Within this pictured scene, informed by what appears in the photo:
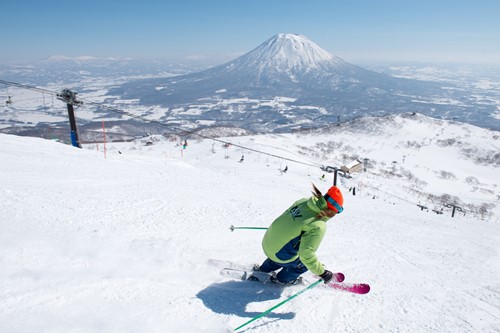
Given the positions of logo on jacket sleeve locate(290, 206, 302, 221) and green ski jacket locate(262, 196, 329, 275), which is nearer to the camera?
green ski jacket locate(262, 196, 329, 275)

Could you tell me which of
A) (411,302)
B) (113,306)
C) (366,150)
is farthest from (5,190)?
(366,150)

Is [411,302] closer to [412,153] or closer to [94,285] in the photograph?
[94,285]

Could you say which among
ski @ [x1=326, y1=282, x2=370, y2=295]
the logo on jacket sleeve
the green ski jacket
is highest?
the logo on jacket sleeve

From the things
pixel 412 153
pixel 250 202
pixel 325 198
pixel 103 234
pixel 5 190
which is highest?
pixel 325 198

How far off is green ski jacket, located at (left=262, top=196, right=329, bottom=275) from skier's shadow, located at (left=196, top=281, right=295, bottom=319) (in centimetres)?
70

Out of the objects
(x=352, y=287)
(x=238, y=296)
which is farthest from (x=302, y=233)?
(x=352, y=287)

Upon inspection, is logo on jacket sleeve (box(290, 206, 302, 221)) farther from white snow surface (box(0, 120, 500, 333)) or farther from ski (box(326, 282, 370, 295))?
ski (box(326, 282, 370, 295))

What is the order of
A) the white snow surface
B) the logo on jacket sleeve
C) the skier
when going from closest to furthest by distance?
1. the white snow surface
2. the skier
3. the logo on jacket sleeve

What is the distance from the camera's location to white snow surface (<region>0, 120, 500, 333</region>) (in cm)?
380

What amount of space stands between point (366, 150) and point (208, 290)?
237ft

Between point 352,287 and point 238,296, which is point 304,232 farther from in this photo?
point 352,287

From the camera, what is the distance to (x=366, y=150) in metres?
70.4

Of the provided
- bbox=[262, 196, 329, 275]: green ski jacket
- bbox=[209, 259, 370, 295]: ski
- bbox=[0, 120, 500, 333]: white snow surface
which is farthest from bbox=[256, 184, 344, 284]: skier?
bbox=[0, 120, 500, 333]: white snow surface

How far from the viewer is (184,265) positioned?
16.5 ft
